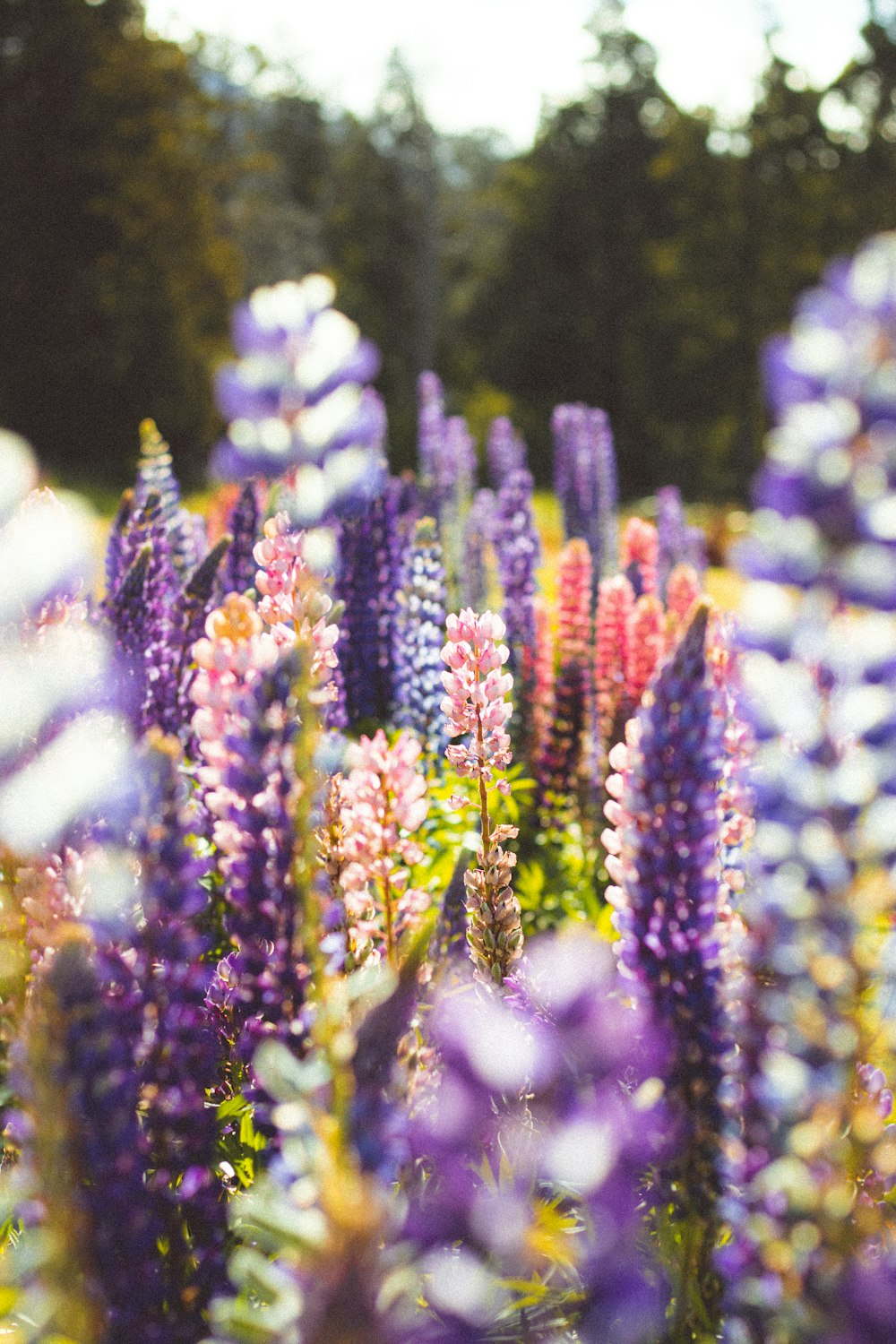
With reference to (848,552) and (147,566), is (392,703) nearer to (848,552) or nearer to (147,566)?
(147,566)

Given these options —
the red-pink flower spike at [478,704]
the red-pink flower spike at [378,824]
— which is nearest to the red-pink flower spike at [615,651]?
the red-pink flower spike at [478,704]

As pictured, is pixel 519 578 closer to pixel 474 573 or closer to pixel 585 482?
pixel 474 573

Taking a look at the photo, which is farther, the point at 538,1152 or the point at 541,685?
the point at 541,685

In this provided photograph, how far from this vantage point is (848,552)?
1025 millimetres

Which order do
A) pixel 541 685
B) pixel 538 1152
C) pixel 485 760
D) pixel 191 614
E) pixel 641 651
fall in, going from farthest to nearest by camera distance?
pixel 541 685 → pixel 641 651 → pixel 191 614 → pixel 485 760 → pixel 538 1152

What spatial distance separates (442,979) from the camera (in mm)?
1840

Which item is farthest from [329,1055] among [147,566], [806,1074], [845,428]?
[147,566]

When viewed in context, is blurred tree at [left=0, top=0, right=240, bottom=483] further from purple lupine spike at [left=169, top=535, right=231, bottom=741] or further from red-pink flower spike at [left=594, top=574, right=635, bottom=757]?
purple lupine spike at [left=169, top=535, right=231, bottom=741]

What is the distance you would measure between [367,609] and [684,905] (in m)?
2.68

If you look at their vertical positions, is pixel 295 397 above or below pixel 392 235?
below

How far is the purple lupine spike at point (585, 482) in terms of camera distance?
7.36 metres

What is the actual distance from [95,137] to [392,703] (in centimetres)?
1940

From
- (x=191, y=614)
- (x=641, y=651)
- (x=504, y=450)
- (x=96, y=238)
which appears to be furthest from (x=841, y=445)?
(x=96, y=238)

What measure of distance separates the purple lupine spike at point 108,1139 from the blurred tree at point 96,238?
19390 mm
